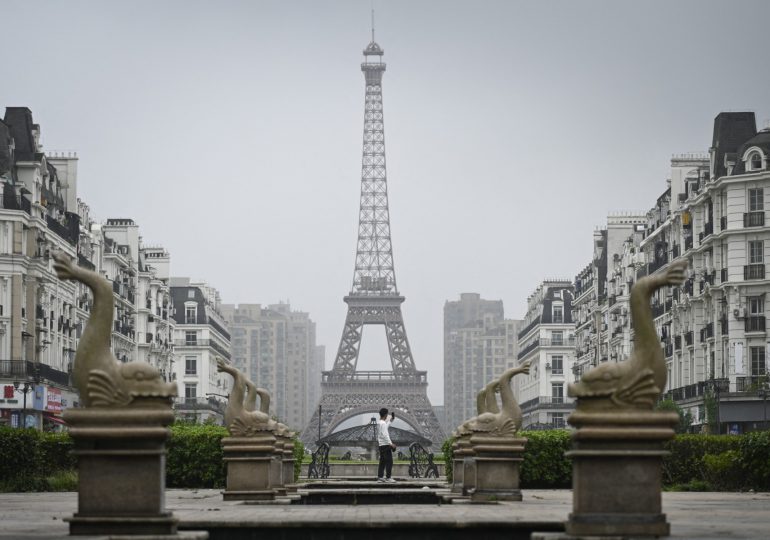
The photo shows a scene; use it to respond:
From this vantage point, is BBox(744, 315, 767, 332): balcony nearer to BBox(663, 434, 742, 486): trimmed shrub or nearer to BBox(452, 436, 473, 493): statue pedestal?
BBox(663, 434, 742, 486): trimmed shrub

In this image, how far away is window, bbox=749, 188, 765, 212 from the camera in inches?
2815

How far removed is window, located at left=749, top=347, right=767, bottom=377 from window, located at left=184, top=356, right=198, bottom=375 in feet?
239

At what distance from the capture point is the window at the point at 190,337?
13612 cm

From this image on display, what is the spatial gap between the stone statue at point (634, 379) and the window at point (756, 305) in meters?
58.0

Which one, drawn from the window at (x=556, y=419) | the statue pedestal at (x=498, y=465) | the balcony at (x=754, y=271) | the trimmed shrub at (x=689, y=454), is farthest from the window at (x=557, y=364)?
the statue pedestal at (x=498, y=465)

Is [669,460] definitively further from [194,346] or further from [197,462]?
[194,346]

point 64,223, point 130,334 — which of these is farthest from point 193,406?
point 64,223

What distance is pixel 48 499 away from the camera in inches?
1067

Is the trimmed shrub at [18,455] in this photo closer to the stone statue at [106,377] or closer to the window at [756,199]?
the stone statue at [106,377]

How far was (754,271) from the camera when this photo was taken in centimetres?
7131

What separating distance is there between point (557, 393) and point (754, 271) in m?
67.5

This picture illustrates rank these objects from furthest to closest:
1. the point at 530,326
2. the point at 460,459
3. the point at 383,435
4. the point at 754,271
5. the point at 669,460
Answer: the point at 530,326 → the point at 754,271 → the point at 669,460 → the point at 383,435 → the point at 460,459

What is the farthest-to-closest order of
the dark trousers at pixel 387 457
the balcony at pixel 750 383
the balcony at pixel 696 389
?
the balcony at pixel 696 389, the balcony at pixel 750 383, the dark trousers at pixel 387 457

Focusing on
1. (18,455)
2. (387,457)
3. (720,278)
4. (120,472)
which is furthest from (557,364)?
(120,472)
